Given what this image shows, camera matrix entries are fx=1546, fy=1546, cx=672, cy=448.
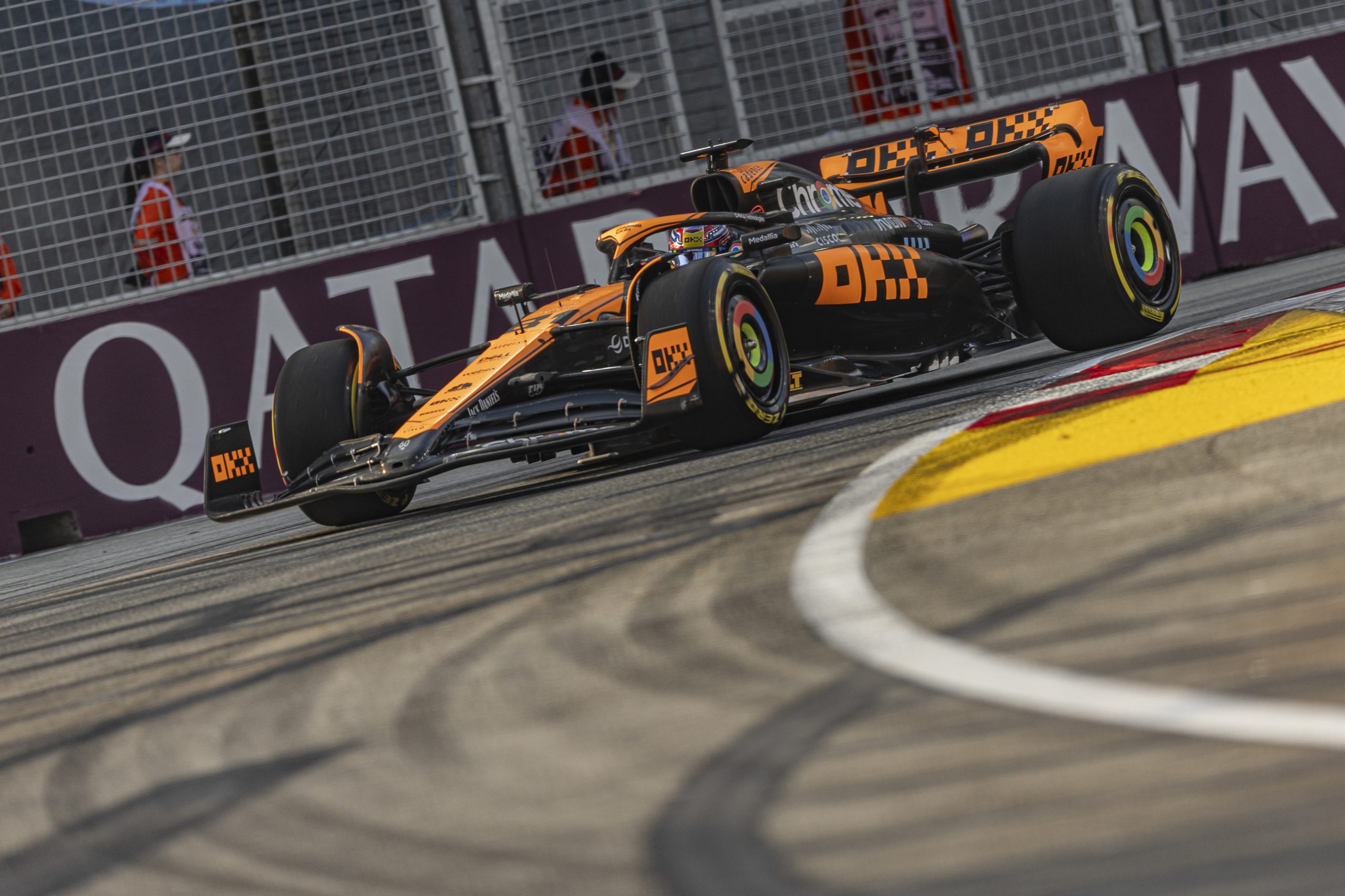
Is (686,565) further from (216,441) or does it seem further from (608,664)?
(216,441)

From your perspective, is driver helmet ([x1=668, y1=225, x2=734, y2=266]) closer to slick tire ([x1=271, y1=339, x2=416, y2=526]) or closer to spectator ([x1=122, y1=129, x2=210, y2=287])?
slick tire ([x1=271, y1=339, x2=416, y2=526])

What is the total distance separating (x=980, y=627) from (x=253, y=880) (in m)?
0.93

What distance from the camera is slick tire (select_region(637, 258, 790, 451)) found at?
490cm

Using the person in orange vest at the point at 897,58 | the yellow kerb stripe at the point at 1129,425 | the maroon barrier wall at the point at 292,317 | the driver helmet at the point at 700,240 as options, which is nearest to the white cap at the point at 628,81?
the maroon barrier wall at the point at 292,317

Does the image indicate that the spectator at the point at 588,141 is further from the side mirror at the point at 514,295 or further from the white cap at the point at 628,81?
the side mirror at the point at 514,295

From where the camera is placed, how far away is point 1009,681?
5.64 ft

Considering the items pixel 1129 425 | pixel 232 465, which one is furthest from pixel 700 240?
pixel 1129 425

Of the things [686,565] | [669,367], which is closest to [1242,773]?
[686,565]

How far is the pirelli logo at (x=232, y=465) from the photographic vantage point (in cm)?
561

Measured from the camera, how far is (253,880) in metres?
1.55

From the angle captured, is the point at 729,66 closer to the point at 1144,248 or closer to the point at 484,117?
the point at 484,117

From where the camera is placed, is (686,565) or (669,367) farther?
(669,367)

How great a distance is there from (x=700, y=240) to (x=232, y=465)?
1.92 metres

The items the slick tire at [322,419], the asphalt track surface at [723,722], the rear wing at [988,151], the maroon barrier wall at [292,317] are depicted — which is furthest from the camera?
the maroon barrier wall at [292,317]
